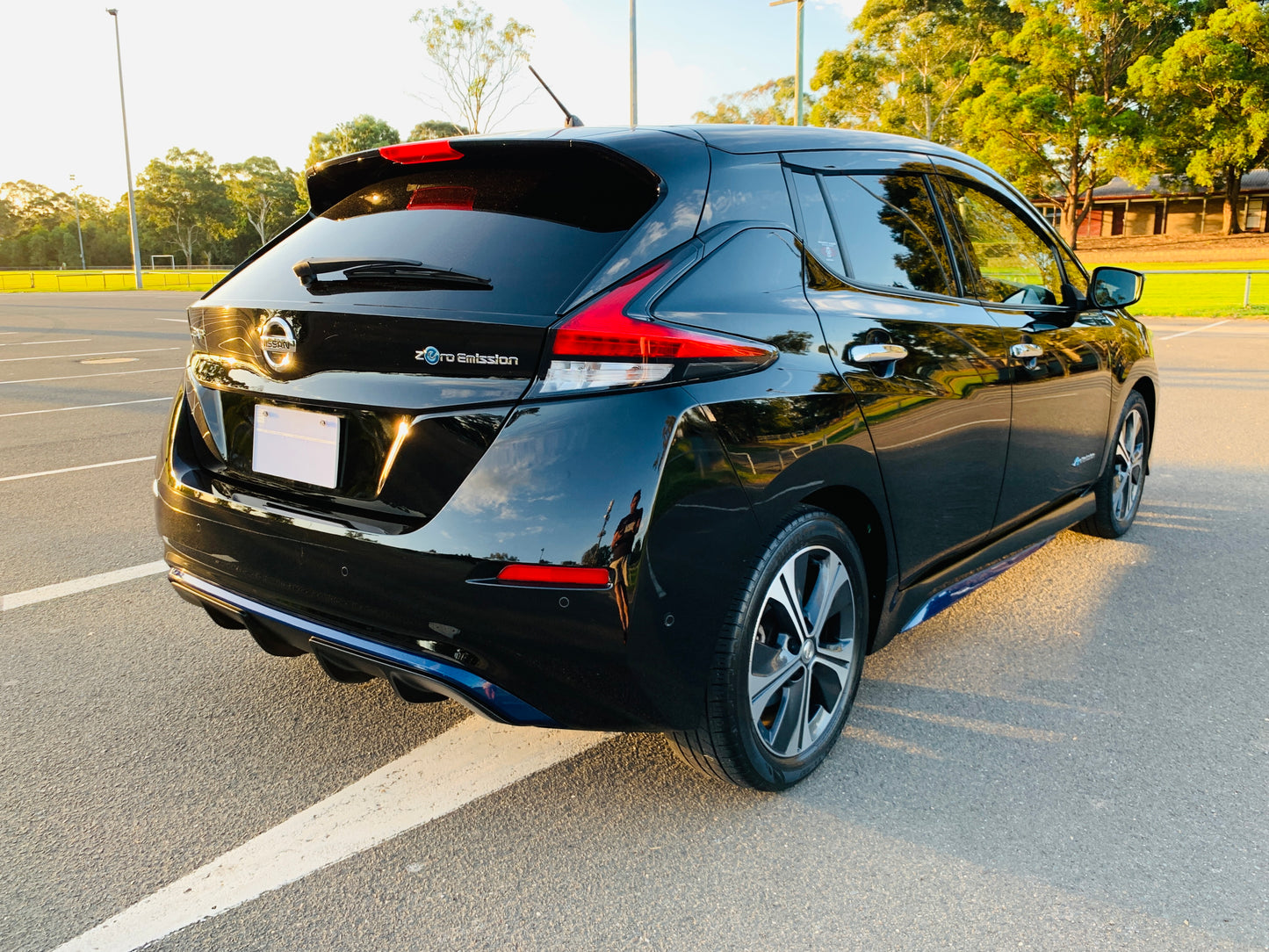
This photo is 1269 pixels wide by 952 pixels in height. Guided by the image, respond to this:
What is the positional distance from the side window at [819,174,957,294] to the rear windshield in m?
0.80

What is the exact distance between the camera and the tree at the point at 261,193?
86.8 metres

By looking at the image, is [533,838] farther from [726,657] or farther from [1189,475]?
[1189,475]

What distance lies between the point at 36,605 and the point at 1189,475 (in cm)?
657

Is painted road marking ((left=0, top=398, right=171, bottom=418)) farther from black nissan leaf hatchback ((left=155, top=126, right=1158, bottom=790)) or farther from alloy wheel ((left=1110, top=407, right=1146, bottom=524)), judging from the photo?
alloy wheel ((left=1110, top=407, right=1146, bottom=524))

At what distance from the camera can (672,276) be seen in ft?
7.77

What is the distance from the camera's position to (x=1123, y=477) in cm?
507

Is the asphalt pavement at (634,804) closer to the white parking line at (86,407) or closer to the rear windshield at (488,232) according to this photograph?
the rear windshield at (488,232)

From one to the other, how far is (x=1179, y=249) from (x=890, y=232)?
51.2 m

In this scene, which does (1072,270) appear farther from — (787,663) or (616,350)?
(616,350)

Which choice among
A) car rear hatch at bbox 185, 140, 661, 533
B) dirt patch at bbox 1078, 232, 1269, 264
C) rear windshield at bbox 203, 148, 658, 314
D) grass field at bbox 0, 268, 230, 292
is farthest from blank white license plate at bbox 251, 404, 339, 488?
dirt patch at bbox 1078, 232, 1269, 264

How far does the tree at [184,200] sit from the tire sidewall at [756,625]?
99.3 meters

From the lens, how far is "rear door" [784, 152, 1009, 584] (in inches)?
112

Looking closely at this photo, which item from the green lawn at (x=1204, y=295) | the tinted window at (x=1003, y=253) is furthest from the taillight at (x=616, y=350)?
the green lawn at (x=1204, y=295)

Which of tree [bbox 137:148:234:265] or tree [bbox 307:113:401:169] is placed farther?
tree [bbox 137:148:234:265]
